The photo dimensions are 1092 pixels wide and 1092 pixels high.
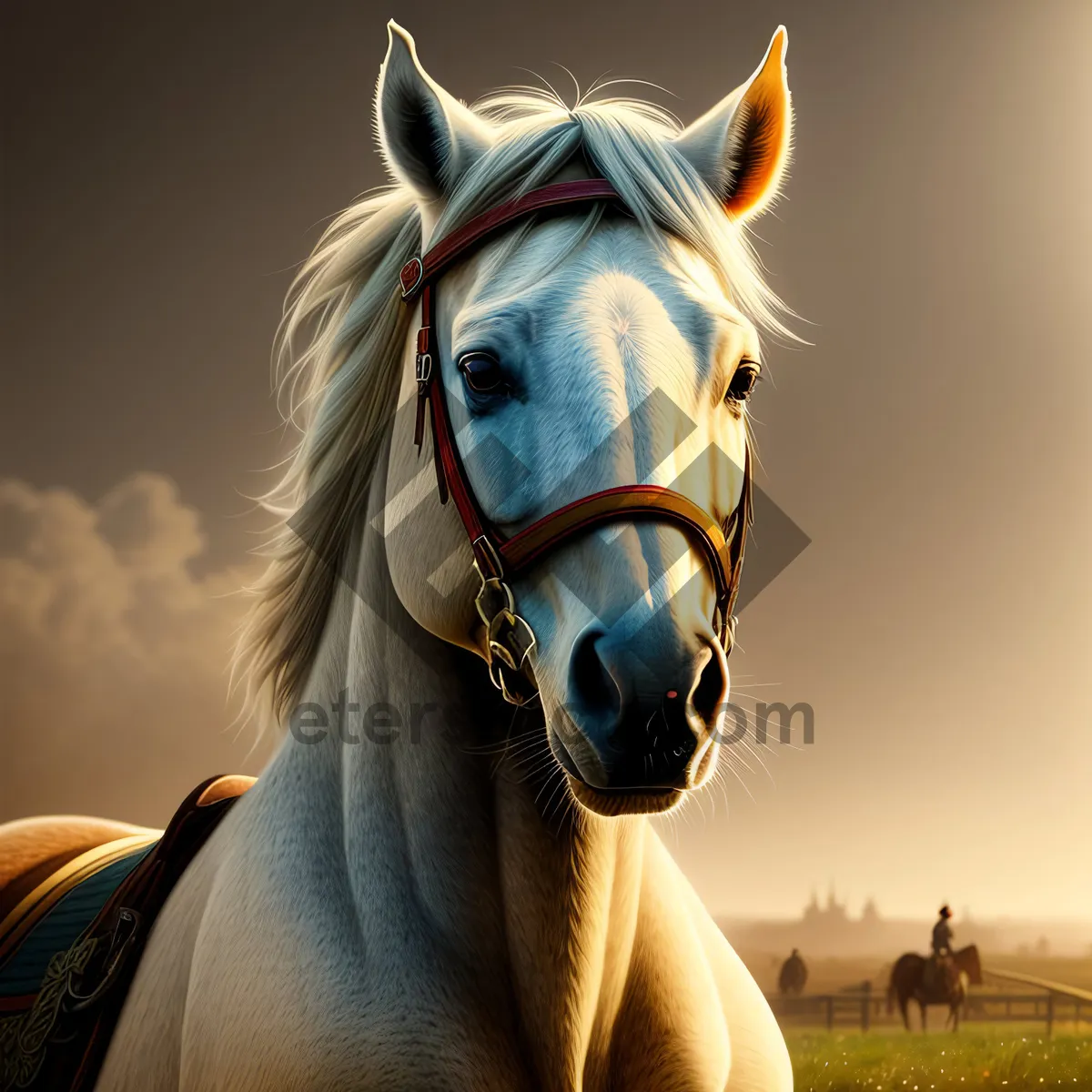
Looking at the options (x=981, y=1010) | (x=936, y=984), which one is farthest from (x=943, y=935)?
(x=981, y=1010)

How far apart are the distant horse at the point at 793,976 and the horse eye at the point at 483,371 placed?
3461 mm

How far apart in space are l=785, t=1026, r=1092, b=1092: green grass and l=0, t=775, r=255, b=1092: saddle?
2796mm

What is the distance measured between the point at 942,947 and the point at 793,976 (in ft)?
1.83

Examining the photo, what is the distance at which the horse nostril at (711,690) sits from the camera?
2.35 feet

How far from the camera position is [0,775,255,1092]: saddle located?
1011 millimetres

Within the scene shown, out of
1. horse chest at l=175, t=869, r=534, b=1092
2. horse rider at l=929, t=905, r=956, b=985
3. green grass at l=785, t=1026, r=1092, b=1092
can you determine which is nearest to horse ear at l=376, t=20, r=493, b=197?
horse chest at l=175, t=869, r=534, b=1092

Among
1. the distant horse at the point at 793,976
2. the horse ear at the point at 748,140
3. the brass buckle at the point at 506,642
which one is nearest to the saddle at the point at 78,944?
the brass buckle at the point at 506,642

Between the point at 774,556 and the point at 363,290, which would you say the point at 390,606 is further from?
the point at 774,556

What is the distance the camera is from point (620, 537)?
741 mm

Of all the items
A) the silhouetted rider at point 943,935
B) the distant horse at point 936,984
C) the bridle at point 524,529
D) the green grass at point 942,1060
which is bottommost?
the green grass at point 942,1060

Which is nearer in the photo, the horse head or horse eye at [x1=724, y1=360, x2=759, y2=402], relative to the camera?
the horse head

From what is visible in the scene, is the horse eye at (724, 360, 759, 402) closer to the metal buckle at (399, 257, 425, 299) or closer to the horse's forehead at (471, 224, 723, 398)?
the horse's forehead at (471, 224, 723, 398)

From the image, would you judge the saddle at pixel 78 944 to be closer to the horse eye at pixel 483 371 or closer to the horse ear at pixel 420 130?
the horse eye at pixel 483 371

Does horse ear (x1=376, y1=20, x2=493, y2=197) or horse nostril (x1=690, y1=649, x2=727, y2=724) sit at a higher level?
horse ear (x1=376, y1=20, x2=493, y2=197)
